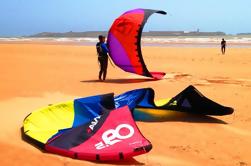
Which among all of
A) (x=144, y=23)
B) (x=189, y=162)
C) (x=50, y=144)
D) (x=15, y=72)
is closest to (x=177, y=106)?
(x=189, y=162)

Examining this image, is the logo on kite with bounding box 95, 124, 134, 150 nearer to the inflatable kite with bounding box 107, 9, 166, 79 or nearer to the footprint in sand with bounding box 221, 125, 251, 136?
A: the footprint in sand with bounding box 221, 125, 251, 136

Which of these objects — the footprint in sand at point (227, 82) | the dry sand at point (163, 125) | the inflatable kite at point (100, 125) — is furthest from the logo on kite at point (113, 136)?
the footprint in sand at point (227, 82)

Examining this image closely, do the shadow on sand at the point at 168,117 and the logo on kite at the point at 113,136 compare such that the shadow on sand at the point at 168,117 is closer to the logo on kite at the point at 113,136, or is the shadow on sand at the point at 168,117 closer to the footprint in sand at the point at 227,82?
the logo on kite at the point at 113,136

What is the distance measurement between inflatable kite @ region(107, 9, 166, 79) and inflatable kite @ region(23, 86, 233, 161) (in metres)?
4.99

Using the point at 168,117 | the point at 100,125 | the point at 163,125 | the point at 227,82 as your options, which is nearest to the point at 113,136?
the point at 100,125

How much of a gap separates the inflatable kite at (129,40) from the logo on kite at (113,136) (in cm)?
719

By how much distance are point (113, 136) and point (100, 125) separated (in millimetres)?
317

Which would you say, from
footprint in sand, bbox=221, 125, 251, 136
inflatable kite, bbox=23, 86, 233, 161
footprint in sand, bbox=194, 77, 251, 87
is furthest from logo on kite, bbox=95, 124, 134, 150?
footprint in sand, bbox=194, 77, 251, 87

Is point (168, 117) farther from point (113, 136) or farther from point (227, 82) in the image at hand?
point (227, 82)

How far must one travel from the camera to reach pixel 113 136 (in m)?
5.26

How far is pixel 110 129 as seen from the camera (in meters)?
5.41

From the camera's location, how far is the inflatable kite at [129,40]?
40.7ft

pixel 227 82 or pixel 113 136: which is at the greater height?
pixel 113 136

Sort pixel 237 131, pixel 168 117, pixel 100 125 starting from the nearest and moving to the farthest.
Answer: pixel 100 125 → pixel 237 131 → pixel 168 117
